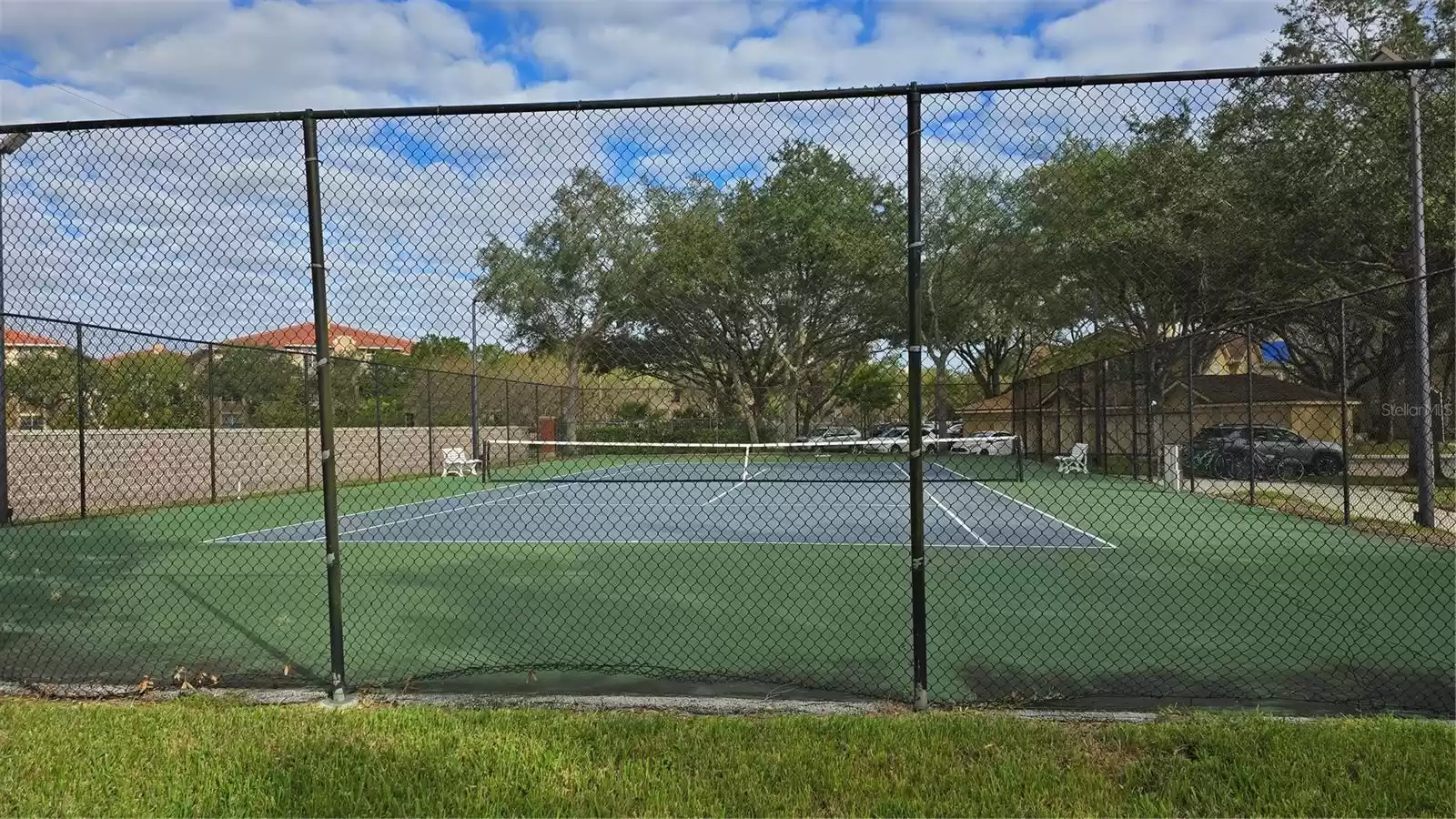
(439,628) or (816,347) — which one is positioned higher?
(816,347)

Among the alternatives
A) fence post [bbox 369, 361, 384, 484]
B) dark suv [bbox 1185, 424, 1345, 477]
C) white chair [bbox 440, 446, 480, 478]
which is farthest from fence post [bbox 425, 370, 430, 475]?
dark suv [bbox 1185, 424, 1345, 477]

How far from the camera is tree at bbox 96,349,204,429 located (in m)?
13.9

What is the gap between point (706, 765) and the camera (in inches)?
135

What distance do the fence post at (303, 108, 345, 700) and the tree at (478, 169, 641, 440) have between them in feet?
2.51

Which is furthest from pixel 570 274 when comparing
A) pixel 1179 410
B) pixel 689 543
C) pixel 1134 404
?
pixel 1179 410

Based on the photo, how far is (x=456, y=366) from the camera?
2112cm

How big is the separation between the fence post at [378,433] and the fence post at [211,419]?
3.67m

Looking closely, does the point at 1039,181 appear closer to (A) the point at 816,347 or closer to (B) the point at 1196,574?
(A) the point at 816,347

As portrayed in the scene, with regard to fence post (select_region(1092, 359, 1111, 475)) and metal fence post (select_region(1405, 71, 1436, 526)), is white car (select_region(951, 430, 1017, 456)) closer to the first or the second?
fence post (select_region(1092, 359, 1111, 475))

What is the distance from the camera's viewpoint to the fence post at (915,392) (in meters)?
4.11

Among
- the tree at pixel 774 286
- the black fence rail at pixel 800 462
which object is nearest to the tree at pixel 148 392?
the black fence rail at pixel 800 462

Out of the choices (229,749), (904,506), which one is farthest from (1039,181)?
(229,749)

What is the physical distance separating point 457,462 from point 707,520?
37.7ft

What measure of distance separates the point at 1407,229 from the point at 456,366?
18829mm
